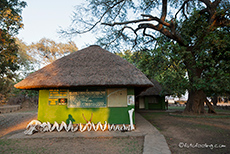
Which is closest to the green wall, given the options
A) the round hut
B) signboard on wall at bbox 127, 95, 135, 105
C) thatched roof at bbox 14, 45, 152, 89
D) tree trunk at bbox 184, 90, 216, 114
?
the round hut

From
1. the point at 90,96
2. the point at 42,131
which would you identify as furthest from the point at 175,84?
the point at 42,131

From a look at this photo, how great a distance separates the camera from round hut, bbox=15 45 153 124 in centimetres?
644

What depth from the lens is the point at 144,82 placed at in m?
6.35

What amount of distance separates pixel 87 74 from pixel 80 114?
6.12ft

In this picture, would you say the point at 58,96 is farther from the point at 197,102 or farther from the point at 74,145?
the point at 197,102

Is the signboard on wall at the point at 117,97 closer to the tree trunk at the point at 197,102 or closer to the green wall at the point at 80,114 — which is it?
the green wall at the point at 80,114

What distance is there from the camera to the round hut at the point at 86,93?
6438 mm

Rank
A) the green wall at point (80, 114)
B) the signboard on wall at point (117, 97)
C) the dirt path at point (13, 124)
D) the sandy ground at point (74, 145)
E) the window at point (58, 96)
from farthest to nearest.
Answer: the dirt path at point (13, 124)
the window at point (58, 96)
the signboard on wall at point (117, 97)
the green wall at point (80, 114)
the sandy ground at point (74, 145)

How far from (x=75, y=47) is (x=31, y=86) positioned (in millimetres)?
24999

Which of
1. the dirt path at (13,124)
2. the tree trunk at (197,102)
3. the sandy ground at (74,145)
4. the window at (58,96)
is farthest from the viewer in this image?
the tree trunk at (197,102)

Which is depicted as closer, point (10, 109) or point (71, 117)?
point (71, 117)

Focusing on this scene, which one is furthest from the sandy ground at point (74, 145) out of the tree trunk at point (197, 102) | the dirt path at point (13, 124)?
the tree trunk at point (197, 102)

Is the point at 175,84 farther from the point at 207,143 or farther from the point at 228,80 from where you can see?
the point at 207,143

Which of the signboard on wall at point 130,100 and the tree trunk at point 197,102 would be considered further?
the tree trunk at point 197,102
